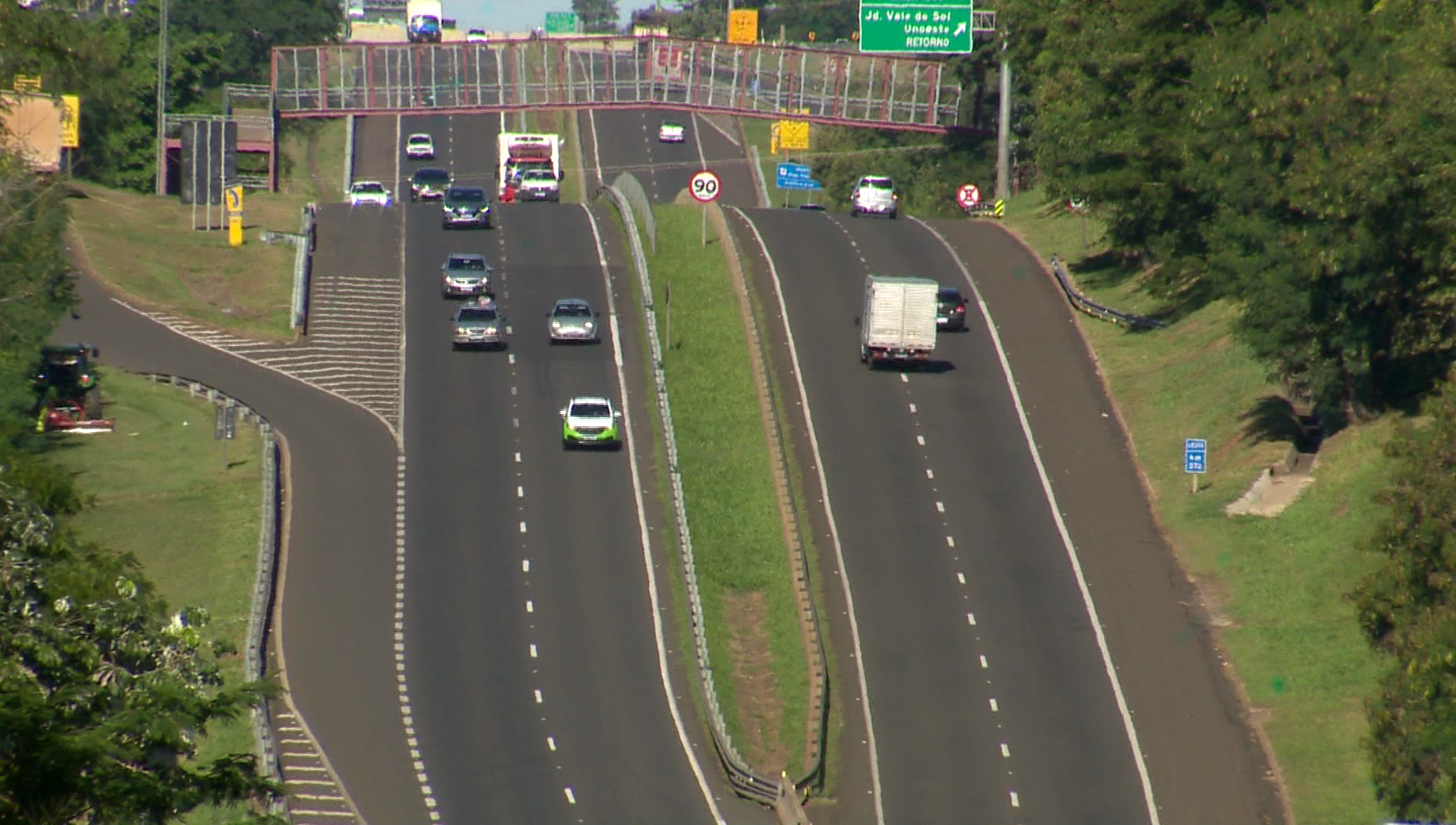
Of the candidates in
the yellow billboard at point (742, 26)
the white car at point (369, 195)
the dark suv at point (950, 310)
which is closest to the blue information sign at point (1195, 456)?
the dark suv at point (950, 310)

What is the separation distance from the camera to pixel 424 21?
481 feet

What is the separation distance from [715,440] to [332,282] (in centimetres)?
2149

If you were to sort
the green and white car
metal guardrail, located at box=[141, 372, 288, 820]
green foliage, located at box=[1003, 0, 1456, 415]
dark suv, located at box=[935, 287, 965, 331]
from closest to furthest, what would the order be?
metal guardrail, located at box=[141, 372, 288, 820]
green foliage, located at box=[1003, 0, 1456, 415]
the green and white car
dark suv, located at box=[935, 287, 965, 331]

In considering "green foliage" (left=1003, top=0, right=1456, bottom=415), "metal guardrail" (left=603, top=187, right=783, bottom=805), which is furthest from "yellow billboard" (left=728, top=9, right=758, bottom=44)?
"green foliage" (left=1003, top=0, right=1456, bottom=415)

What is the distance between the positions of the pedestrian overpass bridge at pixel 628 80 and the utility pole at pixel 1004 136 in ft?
19.6

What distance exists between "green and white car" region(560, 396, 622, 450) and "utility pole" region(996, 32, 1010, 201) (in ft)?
122

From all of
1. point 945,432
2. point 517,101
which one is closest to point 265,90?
point 517,101

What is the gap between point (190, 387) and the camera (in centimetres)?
5928

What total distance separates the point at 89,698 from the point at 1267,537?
36.3m

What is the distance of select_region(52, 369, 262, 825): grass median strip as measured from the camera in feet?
139

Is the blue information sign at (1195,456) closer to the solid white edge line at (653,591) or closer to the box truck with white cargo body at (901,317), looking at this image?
the box truck with white cargo body at (901,317)

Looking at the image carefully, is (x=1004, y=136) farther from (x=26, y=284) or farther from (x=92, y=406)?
(x=26, y=284)

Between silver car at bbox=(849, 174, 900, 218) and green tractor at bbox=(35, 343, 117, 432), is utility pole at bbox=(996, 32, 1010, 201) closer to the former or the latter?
silver car at bbox=(849, 174, 900, 218)

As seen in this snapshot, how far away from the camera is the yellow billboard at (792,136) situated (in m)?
104
